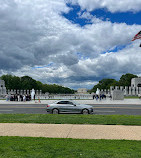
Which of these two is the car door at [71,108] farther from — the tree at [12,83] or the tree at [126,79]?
the tree at [126,79]

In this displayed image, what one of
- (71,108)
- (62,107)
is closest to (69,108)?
(71,108)

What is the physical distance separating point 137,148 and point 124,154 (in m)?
0.95

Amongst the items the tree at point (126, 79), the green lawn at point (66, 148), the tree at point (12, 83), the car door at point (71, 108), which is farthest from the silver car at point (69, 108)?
the tree at point (126, 79)

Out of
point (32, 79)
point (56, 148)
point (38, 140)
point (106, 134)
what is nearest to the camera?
point (56, 148)

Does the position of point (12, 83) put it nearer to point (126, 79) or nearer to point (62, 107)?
point (126, 79)

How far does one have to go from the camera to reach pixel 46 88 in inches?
5940

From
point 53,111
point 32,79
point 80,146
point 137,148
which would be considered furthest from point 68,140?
point 32,79

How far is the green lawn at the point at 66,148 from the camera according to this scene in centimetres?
550

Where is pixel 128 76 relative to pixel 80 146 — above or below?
above

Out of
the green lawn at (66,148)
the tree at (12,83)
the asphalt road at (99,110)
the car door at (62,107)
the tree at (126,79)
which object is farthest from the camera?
the tree at (126,79)

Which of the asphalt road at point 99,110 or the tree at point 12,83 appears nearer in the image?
the asphalt road at point 99,110

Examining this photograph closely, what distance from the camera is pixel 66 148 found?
6148 millimetres

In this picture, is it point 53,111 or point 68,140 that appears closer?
A: point 68,140

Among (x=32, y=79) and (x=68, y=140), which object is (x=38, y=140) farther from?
(x=32, y=79)
